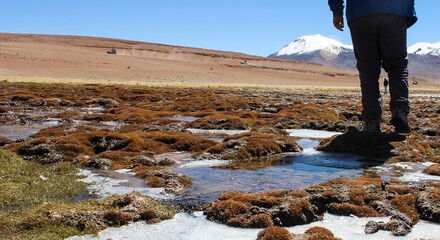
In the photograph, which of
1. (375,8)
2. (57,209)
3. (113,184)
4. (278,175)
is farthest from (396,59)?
(57,209)

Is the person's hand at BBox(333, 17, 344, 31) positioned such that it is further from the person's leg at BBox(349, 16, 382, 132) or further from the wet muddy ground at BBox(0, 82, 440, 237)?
the wet muddy ground at BBox(0, 82, 440, 237)

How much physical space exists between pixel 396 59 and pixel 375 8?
1756 millimetres

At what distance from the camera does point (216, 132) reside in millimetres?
21047

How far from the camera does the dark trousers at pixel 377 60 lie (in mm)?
13617

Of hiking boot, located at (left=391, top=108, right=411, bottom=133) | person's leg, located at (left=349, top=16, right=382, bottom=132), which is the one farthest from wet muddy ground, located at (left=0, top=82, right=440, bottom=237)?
person's leg, located at (left=349, top=16, right=382, bottom=132)

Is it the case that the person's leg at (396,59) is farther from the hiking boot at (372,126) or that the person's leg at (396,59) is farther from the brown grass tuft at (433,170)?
the brown grass tuft at (433,170)

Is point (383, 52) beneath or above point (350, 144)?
above

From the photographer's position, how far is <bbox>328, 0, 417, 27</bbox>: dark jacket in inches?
518

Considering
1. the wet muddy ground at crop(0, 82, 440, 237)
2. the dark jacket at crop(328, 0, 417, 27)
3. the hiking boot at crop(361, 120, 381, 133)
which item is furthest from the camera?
the hiking boot at crop(361, 120, 381, 133)

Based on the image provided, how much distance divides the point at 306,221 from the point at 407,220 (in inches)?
57.2

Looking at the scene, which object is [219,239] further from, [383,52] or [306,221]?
[383,52]

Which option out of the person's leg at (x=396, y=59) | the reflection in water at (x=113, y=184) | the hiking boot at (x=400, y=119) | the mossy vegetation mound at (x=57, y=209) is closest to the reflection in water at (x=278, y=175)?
the reflection in water at (x=113, y=184)

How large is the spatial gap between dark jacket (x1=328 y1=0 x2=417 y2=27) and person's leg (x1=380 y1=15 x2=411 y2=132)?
0.61 ft

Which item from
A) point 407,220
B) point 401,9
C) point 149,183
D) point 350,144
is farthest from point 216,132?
point 407,220
